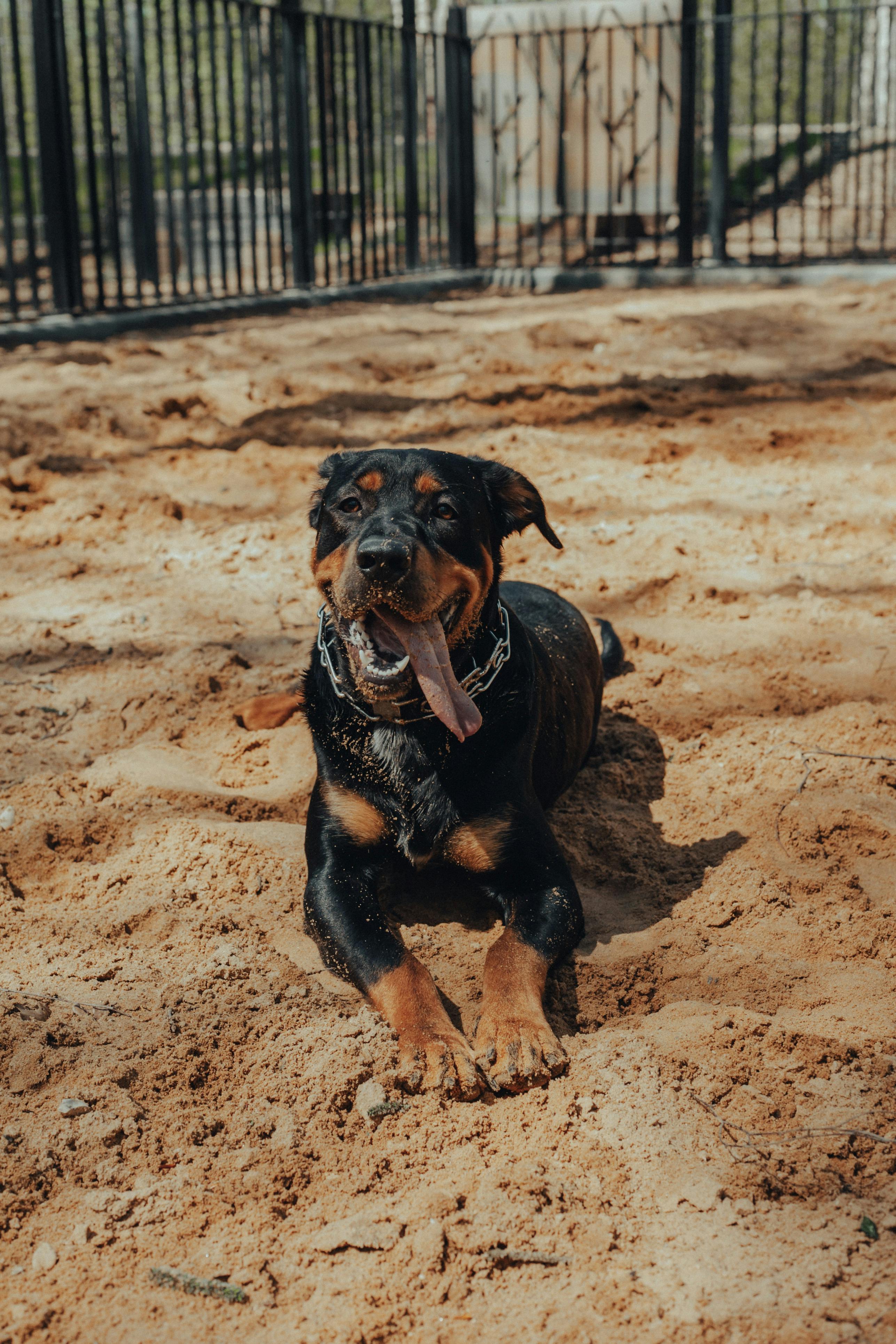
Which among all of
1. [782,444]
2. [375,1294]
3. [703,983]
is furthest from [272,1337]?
[782,444]

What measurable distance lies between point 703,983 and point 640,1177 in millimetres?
665

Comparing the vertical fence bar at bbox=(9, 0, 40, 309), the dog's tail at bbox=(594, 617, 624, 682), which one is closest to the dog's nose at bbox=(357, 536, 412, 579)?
the dog's tail at bbox=(594, 617, 624, 682)

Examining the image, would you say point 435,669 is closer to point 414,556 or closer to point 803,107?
point 414,556

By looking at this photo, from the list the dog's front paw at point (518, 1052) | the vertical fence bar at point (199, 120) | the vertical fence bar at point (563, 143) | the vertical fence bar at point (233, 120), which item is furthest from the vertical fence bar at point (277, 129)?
the dog's front paw at point (518, 1052)

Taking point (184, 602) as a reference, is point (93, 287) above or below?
above

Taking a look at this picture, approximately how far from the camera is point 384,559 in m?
2.76

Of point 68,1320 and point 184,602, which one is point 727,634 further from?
point 68,1320

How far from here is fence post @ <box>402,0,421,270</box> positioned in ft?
40.7

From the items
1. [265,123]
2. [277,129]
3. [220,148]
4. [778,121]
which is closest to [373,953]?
[277,129]

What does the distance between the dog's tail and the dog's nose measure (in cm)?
161

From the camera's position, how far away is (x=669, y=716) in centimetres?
402

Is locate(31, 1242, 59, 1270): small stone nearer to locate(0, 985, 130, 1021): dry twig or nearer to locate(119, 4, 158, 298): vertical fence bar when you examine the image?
locate(0, 985, 130, 1021): dry twig

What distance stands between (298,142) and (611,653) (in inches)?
341

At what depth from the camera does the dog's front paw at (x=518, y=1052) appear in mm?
2324
